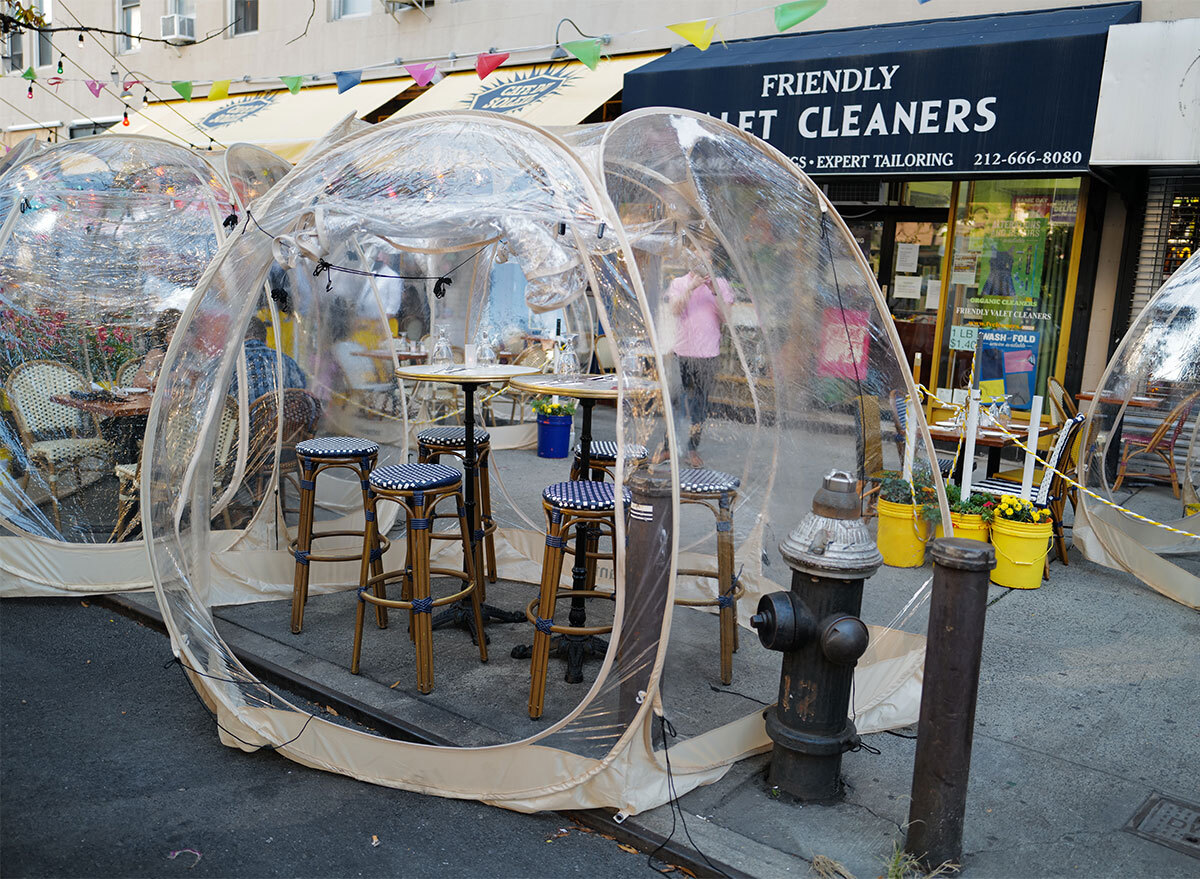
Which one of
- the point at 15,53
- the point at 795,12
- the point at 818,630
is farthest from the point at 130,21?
the point at 818,630

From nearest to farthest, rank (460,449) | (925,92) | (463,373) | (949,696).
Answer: (949,696), (463,373), (460,449), (925,92)

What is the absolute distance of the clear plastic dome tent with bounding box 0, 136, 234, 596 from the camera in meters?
5.76

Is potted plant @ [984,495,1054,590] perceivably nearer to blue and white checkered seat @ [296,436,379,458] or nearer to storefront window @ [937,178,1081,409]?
storefront window @ [937,178,1081,409]

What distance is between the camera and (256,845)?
10.6 ft

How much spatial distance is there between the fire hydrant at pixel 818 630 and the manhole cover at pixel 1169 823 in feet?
3.45

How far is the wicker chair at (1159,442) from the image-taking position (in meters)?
6.49

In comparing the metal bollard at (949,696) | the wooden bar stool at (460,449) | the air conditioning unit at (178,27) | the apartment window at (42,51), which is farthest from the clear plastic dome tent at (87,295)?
the apartment window at (42,51)

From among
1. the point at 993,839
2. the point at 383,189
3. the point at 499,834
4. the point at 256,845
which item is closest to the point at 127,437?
the point at 383,189

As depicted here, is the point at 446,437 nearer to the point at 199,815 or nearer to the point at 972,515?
the point at 199,815

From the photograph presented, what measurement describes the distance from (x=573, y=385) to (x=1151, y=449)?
469 cm

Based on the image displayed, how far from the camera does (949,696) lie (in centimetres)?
304

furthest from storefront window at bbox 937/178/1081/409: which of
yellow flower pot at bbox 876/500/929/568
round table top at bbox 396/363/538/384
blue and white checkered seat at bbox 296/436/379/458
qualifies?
blue and white checkered seat at bbox 296/436/379/458

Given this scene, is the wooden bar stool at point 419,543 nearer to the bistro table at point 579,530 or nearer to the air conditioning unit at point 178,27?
the bistro table at point 579,530

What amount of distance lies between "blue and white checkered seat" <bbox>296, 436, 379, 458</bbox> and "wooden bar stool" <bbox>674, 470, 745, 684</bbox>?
2105 millimetres
